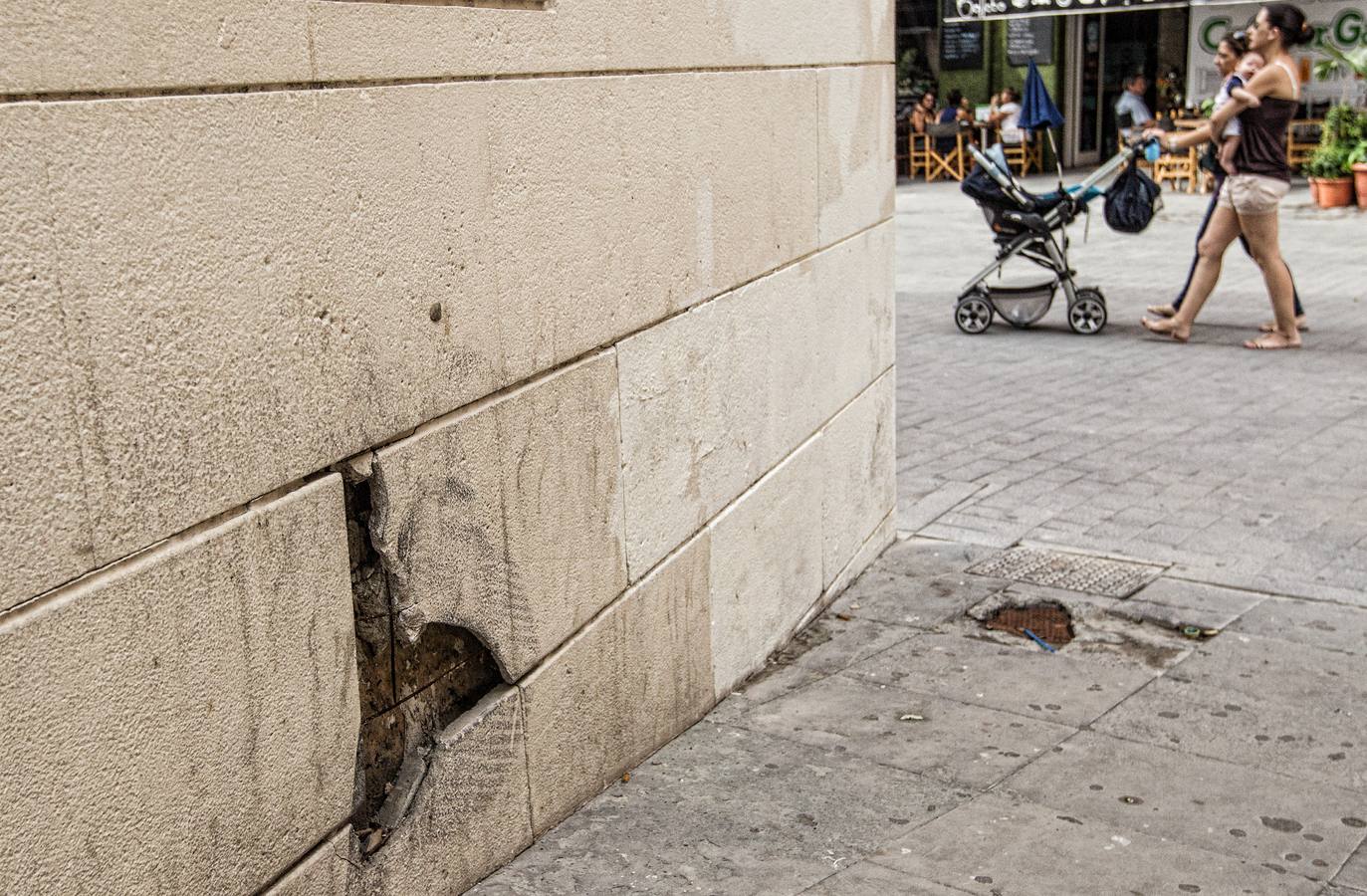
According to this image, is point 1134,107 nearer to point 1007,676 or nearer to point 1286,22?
point 1286,22

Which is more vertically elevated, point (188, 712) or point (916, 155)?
point (188, 712)

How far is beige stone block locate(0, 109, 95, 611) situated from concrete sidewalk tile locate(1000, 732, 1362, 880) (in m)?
2.61

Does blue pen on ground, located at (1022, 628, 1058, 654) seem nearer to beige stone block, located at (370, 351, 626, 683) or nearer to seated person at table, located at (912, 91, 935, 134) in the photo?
beige stone block, located at (370, 351, 626, 683)

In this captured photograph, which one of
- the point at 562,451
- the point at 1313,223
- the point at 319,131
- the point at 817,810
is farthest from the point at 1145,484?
the point at 1313,223

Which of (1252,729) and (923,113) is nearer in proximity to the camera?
(1252,729)

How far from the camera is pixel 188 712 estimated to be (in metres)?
2.43

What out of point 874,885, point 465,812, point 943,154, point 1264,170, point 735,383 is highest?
point 1264,170

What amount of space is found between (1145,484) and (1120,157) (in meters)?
4.55

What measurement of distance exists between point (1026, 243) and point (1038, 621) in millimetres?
6083

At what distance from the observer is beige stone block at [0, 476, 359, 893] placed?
7.02 feet

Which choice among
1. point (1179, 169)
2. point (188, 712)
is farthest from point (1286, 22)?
point (1179, 169)

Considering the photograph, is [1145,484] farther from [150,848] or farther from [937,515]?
[150,848]

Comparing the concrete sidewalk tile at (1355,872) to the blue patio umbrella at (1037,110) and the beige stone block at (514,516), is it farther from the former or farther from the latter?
the blue patio umbrella at (1037,110)

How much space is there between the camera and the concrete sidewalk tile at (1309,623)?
5004 millimetres
